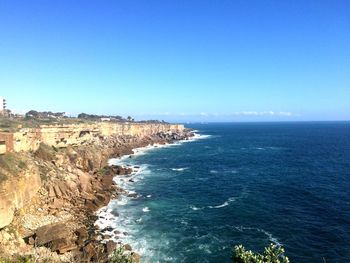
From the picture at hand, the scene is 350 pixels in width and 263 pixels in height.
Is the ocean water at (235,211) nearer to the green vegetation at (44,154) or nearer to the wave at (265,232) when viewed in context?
the wave at (265,232)

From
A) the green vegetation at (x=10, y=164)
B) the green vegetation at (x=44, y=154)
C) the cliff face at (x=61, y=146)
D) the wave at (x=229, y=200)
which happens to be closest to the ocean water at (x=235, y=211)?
the wave at (x=229, y=200)

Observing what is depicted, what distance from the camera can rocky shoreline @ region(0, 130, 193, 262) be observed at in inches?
1780

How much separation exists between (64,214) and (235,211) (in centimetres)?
3278

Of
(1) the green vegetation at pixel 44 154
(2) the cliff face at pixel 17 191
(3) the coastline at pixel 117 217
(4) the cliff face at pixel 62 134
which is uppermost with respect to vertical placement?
(4) the cliff face at pixel 62 134

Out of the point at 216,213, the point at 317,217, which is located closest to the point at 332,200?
the point at 317,217

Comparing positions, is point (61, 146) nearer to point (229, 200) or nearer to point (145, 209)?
point (145, 209)

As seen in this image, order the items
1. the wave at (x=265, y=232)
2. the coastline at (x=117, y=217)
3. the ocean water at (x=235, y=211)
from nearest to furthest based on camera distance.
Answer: the ocean water at (x=235, y=211) → the wave at (x=265, y=232) → the coastline at (x=117, y=217)

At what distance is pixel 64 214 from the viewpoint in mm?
59344

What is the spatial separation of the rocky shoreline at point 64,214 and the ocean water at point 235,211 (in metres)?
4.85

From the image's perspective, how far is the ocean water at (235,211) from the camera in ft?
156

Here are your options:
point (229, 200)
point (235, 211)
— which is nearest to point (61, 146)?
point (229, 200)

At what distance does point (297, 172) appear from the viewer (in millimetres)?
97500

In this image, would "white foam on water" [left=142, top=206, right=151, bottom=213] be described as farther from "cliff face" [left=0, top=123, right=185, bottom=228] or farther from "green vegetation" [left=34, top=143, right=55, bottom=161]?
"green vegetation" [left=34, top=143, right=55, bottom=161]

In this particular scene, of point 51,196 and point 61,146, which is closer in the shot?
point 51,196
